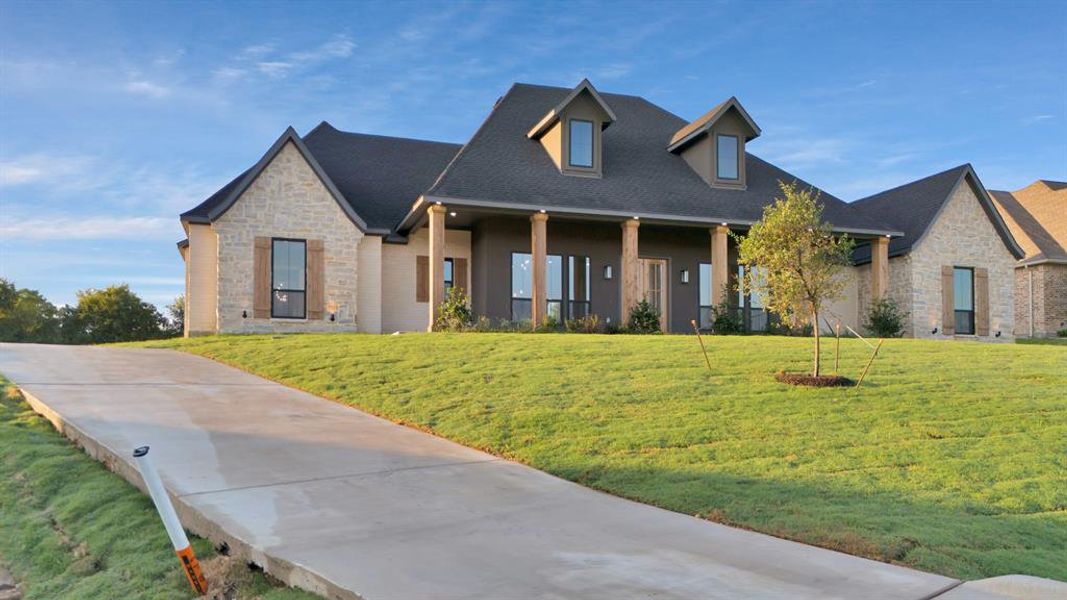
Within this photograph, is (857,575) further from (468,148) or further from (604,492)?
(468,148)

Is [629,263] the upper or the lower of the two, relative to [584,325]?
upper

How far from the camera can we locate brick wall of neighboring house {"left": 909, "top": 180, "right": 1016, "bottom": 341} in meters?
23.4

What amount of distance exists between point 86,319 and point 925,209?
3537 centimetres

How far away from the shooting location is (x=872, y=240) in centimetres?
2255

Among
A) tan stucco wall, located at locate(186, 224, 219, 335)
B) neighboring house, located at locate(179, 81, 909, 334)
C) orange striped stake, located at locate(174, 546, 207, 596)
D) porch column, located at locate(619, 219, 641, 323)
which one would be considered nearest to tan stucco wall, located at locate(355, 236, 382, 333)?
neighboring house, located at locate(179, 81, 909, 334)

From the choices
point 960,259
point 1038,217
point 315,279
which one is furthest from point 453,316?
point 1038,217

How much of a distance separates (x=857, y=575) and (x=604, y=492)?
261 cm

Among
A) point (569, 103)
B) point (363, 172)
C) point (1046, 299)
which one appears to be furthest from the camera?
point (1046, 299)

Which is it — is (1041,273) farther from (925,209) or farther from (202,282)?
(202,282)

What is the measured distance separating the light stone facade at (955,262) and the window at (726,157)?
593cm

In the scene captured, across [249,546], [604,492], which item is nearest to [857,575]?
[604,492]

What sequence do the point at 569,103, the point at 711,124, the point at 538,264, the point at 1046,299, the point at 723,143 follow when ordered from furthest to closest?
the point at 1046,299 → the point at 723,143 → the point at 711,124 → the point at 569,103 → the point at 538,264

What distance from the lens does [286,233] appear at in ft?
66.6

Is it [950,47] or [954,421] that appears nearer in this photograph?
[954,421]
